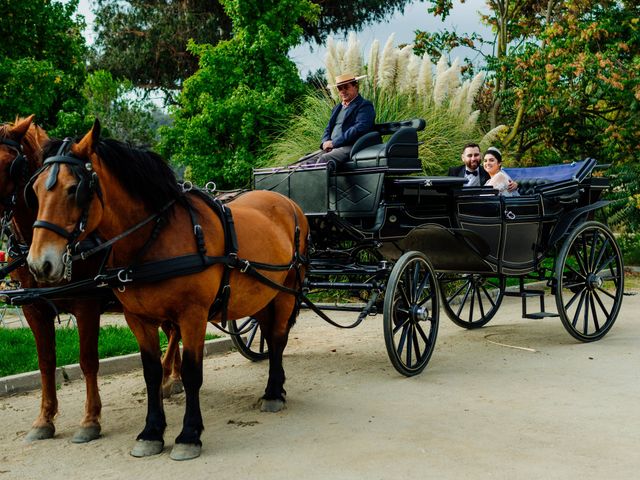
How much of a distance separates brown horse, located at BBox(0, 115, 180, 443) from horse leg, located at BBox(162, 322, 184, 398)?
0.79 m

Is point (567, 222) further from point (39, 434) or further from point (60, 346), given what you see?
point (39, 434)

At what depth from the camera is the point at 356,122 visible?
272 inches

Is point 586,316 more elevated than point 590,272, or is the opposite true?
point 590,272

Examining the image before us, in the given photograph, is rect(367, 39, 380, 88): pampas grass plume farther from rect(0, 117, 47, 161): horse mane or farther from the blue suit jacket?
rect(0, 117, 47, 161): horse mane

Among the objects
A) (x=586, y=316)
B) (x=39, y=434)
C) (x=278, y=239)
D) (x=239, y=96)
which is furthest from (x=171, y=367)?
(x=239, y=96)

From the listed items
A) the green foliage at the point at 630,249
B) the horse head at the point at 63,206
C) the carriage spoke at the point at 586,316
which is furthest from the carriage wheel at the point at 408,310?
the green foliage at the point at 630,249

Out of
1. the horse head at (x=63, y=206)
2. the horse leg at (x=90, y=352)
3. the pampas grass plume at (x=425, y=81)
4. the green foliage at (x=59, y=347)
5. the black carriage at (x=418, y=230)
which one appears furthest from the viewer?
the pampas grass plume at (x=425, y=81)

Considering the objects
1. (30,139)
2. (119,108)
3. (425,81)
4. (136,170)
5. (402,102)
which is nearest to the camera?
(136,170)

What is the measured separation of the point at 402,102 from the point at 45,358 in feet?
28.4

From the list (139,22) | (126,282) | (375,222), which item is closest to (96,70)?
(139,22)

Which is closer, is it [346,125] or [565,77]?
[346,125]

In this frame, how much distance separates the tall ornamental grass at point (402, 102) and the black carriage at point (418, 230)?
3.47 m

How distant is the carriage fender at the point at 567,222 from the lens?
7570 mm

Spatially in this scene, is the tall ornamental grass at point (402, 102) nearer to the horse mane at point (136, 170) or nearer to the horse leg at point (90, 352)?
the horse leg at point (90, 352)
